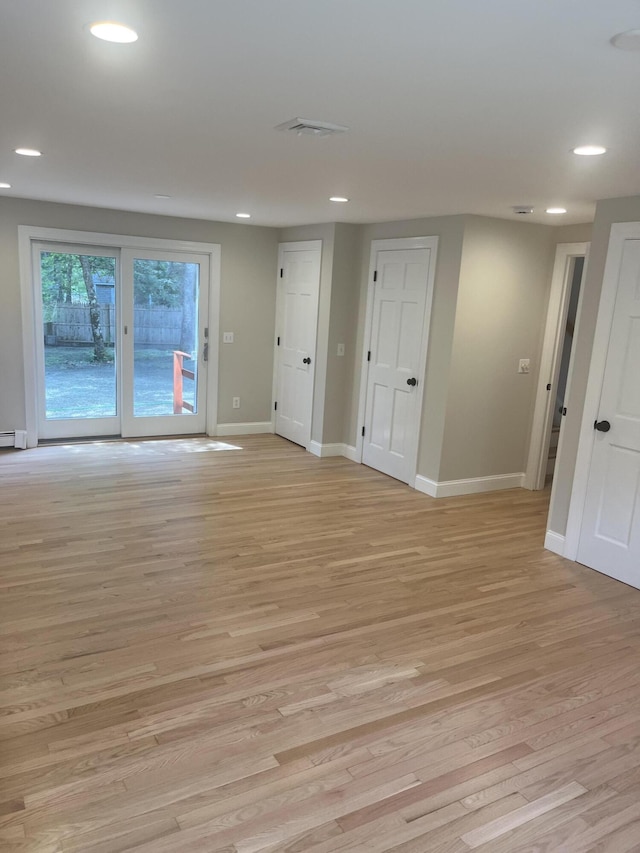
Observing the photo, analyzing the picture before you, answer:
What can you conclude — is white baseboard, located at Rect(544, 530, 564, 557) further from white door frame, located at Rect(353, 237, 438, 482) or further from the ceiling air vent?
the ceiling air vent

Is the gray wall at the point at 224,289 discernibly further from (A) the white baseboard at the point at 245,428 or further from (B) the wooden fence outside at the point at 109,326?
(B) the wooden fence outside at the point at 109,326

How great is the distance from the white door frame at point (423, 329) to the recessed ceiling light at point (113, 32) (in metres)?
3.63

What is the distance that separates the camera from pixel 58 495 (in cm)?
477

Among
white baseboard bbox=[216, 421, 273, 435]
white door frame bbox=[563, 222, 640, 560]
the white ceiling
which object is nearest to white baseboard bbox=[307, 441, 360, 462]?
white baseboard bbox=[216, 421, 273, 435]

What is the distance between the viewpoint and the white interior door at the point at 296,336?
6.36 metres

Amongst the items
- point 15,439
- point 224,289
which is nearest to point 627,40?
point 224,289

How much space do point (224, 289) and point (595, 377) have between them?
413 cm

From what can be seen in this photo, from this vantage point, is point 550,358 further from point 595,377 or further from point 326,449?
point 326,449

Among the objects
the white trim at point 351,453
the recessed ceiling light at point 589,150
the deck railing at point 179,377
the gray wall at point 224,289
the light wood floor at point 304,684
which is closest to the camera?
the light wood floor at point 304,684

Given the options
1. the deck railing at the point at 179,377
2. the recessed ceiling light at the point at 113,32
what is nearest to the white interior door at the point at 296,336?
the deck railing at the point at 179,377

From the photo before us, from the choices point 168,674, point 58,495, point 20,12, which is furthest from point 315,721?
point 58,495

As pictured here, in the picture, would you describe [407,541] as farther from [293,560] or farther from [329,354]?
[329,354]

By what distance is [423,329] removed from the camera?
5262 millimetres

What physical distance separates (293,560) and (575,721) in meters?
1.86
